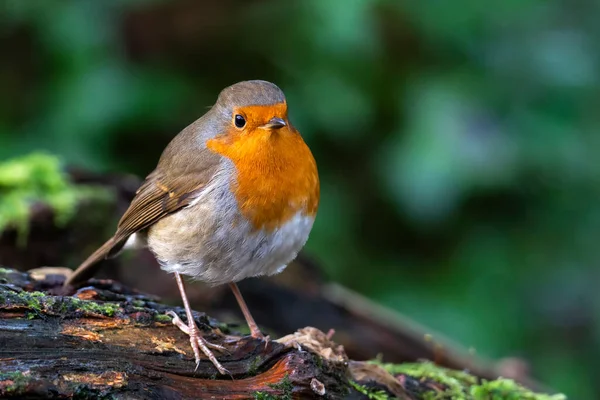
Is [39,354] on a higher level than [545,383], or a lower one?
lower

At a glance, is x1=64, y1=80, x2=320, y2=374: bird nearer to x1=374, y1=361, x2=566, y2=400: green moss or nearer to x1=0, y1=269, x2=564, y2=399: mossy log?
x1=0, y1=269, x2=564, y2=399: mossy log

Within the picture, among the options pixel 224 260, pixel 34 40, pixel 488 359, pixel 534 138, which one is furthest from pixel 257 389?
pixel 34 40

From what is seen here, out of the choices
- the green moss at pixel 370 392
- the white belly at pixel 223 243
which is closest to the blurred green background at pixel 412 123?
the white belly at pixel 223 243

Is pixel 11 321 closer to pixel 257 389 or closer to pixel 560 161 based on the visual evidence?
pixel 257 389

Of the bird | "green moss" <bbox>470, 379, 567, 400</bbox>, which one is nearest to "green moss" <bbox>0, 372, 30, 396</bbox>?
the bird

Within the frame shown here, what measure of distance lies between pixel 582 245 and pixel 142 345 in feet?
11.6

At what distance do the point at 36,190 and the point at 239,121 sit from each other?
194 centimetres

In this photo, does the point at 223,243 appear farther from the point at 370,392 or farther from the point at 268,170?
the point at 370,392

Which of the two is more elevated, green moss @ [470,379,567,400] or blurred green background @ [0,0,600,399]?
blurred green background @ [0,0,600,399]

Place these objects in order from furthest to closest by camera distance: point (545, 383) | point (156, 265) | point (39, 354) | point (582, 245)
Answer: point (582, 245) → point (545, 383) → point (156, 265) → point (39, 354)

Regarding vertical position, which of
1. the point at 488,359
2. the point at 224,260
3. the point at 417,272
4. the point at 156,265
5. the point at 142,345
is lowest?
the point at 142,345

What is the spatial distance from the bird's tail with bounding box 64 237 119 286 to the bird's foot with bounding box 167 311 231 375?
2.35 feet

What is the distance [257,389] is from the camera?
2451mm

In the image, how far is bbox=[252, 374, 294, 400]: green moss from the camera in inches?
95.2
